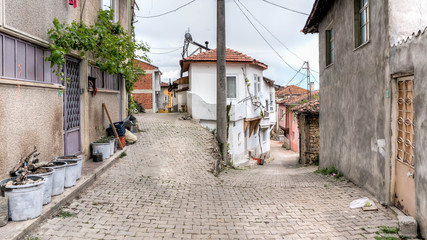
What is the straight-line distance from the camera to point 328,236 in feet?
14.7

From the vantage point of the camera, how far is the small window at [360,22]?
7029 mm

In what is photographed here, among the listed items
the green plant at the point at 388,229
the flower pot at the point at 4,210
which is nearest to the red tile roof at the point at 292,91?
the green plant at the point at 388,229

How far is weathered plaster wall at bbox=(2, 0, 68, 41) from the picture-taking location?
4.86m

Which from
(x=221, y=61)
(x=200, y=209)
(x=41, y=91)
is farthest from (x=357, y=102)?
(x=41, y=91)

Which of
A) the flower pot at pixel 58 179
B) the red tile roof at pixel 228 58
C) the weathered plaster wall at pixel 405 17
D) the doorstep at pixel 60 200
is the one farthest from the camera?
the red tile roof at pixel 228 58

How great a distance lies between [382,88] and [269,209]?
123 inches

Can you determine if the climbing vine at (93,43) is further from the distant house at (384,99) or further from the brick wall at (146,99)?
the brick wall at (146,99)

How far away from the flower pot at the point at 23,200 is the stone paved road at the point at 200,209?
0.29 m

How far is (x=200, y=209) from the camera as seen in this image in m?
5.85

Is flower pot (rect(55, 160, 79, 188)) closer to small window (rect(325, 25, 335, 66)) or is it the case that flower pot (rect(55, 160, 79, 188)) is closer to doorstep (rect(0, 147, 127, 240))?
doorstep (rect(0, 147, 127, 240))

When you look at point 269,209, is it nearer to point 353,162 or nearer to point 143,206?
point 143,206

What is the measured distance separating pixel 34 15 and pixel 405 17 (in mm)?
6729

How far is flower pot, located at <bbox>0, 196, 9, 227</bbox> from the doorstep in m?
0.07

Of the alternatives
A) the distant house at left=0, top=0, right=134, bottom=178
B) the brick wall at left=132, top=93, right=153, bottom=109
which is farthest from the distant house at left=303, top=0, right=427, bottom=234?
the brick wall at left=132, top=93, right=153, bottom=109
